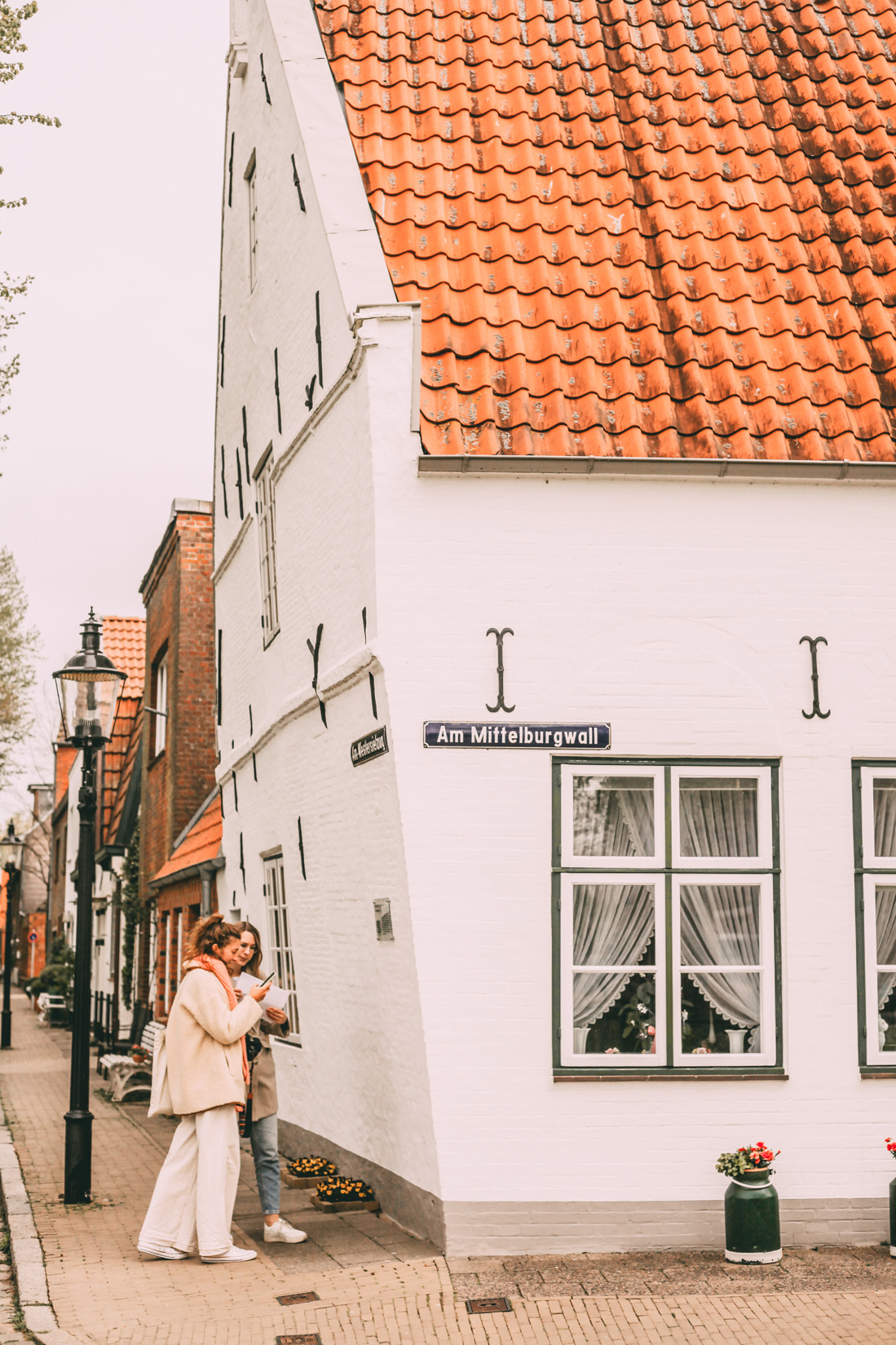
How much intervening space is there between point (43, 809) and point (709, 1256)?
51.9 metres

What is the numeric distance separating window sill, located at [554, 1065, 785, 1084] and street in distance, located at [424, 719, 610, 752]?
5.88 ft

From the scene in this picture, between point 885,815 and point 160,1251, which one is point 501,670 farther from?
point 160,1251

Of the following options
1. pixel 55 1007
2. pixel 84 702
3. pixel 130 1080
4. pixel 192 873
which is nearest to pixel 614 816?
pixel 84 702

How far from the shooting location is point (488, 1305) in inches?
267

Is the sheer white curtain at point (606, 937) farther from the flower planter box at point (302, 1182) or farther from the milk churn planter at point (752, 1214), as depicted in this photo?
the flower planter box at point (302, 1182)

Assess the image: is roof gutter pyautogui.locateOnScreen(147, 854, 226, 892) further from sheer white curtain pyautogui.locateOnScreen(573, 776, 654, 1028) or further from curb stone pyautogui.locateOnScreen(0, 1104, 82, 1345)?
sheer white curtain pyautogui.locateOnScreen(573, 776, 654, 1028)

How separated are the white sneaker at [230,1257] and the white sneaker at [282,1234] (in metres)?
0.30

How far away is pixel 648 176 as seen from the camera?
Answer: 9398 millimetres

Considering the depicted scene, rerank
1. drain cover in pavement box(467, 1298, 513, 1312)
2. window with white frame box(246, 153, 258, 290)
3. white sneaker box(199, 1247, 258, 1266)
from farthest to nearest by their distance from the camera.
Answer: window with white frame box(246, 153, 258, 290) < white sneaker box(199, 1247, 258, 1266) < drain cover in pavement box(467, 1298, 513, 1312)

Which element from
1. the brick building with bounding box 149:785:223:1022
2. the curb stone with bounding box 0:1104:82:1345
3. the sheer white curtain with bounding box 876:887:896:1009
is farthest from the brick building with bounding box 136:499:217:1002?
the sheer white curtain with bounding box 876:887:896:1009

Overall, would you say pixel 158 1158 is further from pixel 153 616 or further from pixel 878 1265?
pixel 153 616

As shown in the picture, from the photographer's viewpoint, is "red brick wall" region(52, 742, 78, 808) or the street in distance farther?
"red brick wall" region(52, 742, 78, 808)

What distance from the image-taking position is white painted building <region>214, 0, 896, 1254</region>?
7789mm

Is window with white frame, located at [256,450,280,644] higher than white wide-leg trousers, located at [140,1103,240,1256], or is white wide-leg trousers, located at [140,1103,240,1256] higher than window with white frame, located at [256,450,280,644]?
window with white frame, located at [256,450,280,644]
